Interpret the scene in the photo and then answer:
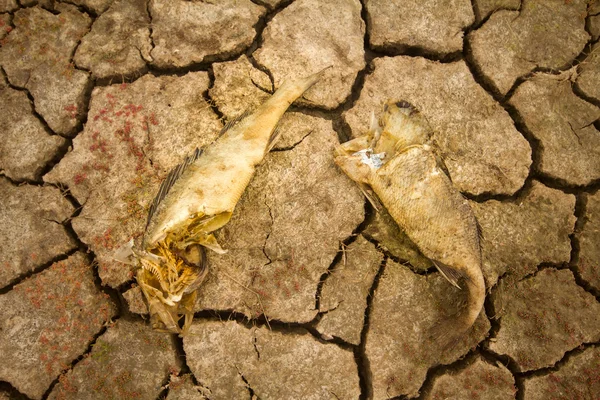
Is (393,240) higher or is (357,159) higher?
(357,159)

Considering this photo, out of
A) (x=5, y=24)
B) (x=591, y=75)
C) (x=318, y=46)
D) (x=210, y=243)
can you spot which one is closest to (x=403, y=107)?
(x=318, y=46)

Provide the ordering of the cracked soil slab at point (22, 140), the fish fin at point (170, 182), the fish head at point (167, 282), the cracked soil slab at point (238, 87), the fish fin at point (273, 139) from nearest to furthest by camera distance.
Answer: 1. the fish head at point (167, 282)
2. the fish fin at point (170, 182)
3. the fish fin at point (273, 139)
4. the cracked soil slab at point (22, 140)
5. the cracked soil slab at point (238, 87)

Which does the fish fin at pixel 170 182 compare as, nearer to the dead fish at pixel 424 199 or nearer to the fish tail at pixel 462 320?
the dead fish at pixel 424 199

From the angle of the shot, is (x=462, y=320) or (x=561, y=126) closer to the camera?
(x=462, y=320)

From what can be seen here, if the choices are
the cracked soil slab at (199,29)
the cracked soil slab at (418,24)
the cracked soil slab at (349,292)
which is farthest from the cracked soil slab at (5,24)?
the cracked soil slab at (349,292)

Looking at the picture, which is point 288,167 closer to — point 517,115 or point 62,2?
point 517,115

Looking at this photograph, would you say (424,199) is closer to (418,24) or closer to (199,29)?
(418,24)
